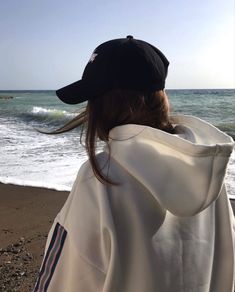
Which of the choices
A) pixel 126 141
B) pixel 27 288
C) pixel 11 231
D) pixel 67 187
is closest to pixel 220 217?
pixel 126 141

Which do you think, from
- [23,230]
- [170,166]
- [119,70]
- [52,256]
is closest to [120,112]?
[119,70]

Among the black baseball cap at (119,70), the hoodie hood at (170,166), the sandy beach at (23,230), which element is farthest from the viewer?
the sandy beach at (23,230)

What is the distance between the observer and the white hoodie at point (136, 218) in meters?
1.02

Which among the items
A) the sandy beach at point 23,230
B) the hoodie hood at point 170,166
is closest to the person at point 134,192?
the hoodie hood at point 170,166

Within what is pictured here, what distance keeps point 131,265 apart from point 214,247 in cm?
30

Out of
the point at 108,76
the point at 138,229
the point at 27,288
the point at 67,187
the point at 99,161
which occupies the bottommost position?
the point at 67,187

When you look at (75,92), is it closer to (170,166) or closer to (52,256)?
(170,166)

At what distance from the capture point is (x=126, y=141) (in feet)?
3.54

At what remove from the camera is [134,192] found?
1054 millimetres

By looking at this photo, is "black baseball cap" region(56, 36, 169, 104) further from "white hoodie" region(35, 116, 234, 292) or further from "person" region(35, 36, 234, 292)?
"white hoodie" region(35, 116, 234, 292)

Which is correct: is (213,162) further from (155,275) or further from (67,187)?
(67,187)

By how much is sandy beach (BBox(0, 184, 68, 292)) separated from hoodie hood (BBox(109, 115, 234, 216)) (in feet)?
7.06

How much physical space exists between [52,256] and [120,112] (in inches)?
17.5

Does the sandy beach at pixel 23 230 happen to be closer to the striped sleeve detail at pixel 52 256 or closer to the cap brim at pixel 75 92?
the striped sleeve detail at pixel 52 256
